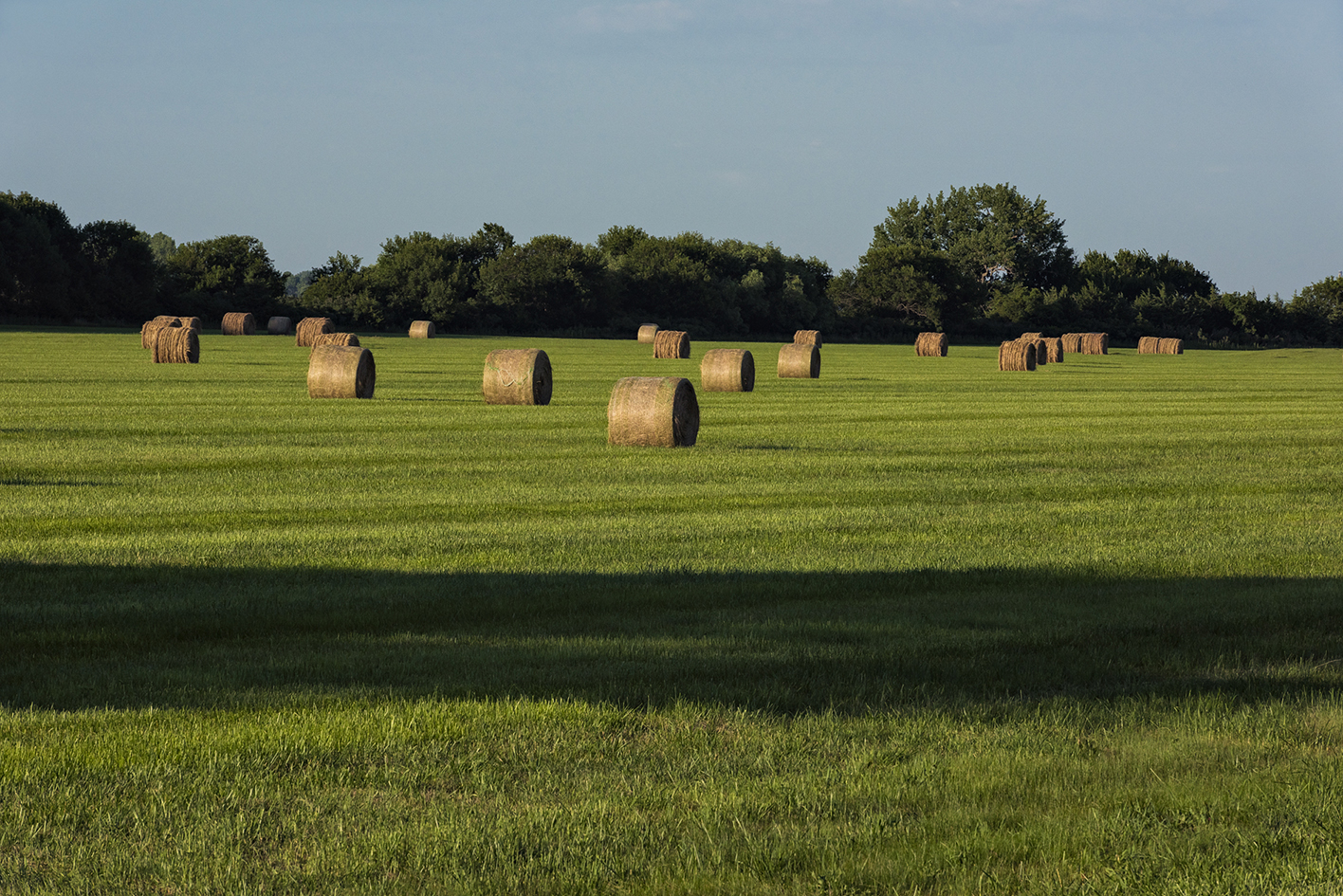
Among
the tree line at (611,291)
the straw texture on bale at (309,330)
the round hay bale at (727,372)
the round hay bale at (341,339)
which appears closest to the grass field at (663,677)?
the round hay bale at (727,372)

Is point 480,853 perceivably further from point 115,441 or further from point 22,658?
point 115,441

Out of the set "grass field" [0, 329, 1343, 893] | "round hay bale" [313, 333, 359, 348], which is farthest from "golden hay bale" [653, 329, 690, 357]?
"grass field" [0, 329, 1343, 893]

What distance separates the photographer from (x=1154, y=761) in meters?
5.64

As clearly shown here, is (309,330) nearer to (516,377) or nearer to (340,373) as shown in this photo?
(340,373)

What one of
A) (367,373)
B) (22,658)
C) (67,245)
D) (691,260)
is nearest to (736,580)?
(22,658)

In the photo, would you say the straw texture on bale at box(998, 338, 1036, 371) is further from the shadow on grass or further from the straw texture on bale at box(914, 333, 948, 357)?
the shadow on grass

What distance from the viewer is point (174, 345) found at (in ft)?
131

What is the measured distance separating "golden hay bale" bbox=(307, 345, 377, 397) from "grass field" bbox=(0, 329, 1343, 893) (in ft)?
33.4

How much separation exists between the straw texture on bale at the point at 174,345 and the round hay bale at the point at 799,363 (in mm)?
16947

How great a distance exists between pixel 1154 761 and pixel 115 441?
1548 cm

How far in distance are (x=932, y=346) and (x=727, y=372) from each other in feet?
116

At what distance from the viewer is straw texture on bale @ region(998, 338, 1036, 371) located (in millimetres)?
47844

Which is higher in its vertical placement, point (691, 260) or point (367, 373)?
point (691, 260)

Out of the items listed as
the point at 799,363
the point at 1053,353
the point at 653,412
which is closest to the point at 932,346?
the point at 1053,353
